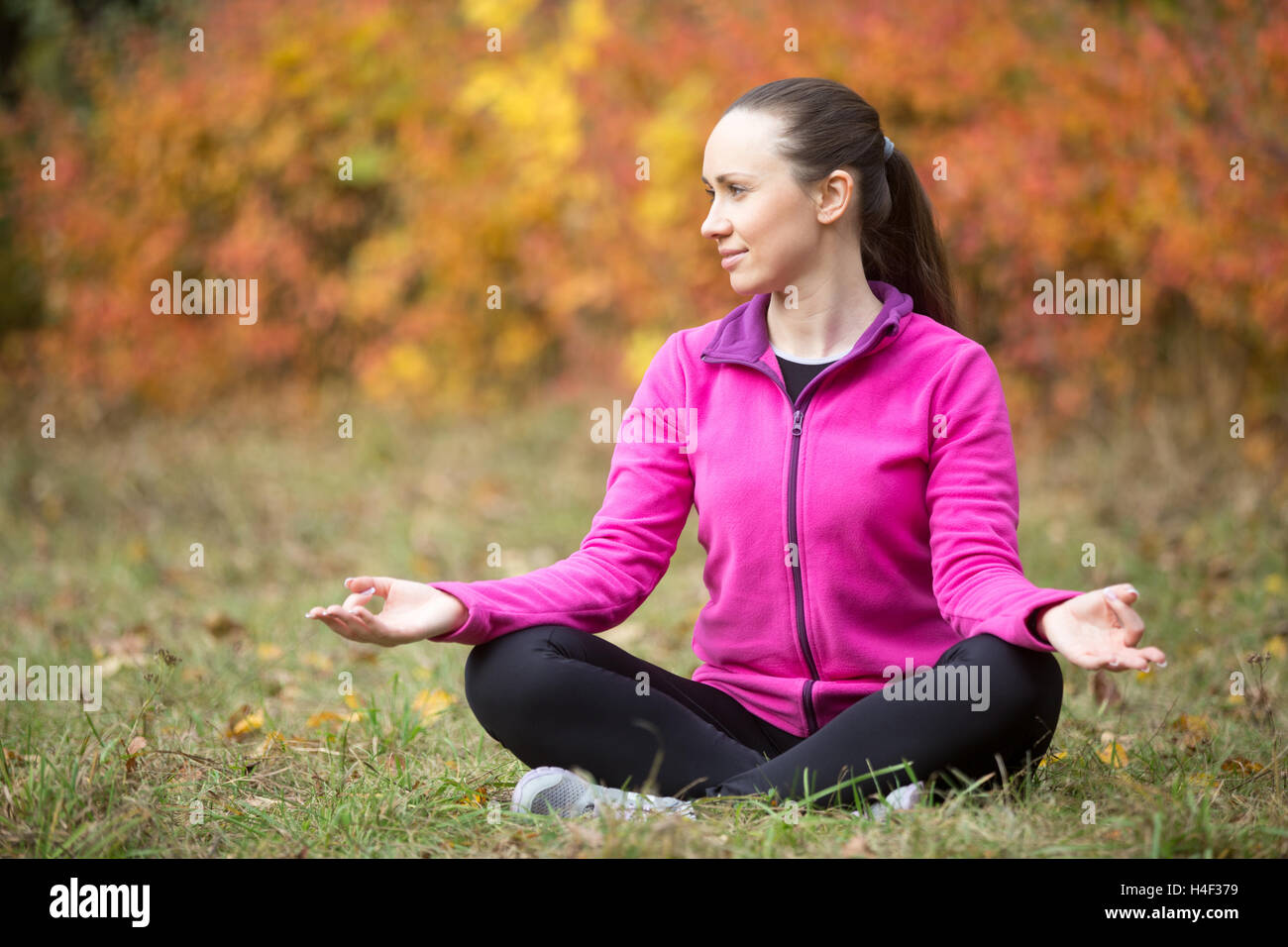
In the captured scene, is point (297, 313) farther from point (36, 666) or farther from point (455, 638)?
point (455, 638)

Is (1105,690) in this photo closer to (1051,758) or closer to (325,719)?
(1051,758)

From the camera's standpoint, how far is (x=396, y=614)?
7.13 feet

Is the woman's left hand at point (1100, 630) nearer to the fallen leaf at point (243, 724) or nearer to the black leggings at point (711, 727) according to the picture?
the black leggings at point (711, 727)

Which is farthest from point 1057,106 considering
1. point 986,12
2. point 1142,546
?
point 1142,546

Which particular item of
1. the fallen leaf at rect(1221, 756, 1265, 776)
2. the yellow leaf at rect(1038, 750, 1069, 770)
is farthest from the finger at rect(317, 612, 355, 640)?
the fallen leaf at rect(1221, 756, 1265, 776)

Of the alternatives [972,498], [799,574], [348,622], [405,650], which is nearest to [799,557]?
[799,574]

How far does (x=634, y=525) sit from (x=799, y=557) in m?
0.35

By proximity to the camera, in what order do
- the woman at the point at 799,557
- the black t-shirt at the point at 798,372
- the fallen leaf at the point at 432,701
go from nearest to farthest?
the woman at the point at 799,557, the black t-shirt at the point at 798,372, the fallen leaf at the point at 432,701

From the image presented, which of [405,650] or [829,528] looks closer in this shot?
[829,528]

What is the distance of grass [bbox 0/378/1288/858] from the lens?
6.92 ft

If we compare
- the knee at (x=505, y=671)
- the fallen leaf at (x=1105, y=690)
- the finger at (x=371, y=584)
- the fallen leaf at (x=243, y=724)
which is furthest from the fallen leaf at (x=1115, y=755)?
the fallen leaf at (x=243, y=724)

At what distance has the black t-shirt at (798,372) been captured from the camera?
8.09 feet

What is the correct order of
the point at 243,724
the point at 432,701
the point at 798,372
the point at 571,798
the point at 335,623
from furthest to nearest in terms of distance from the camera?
1. the point at 432,701
2. the point at 243,724
3. the point at 798,372
4. the point at 571,798
5. the point at 335,623
